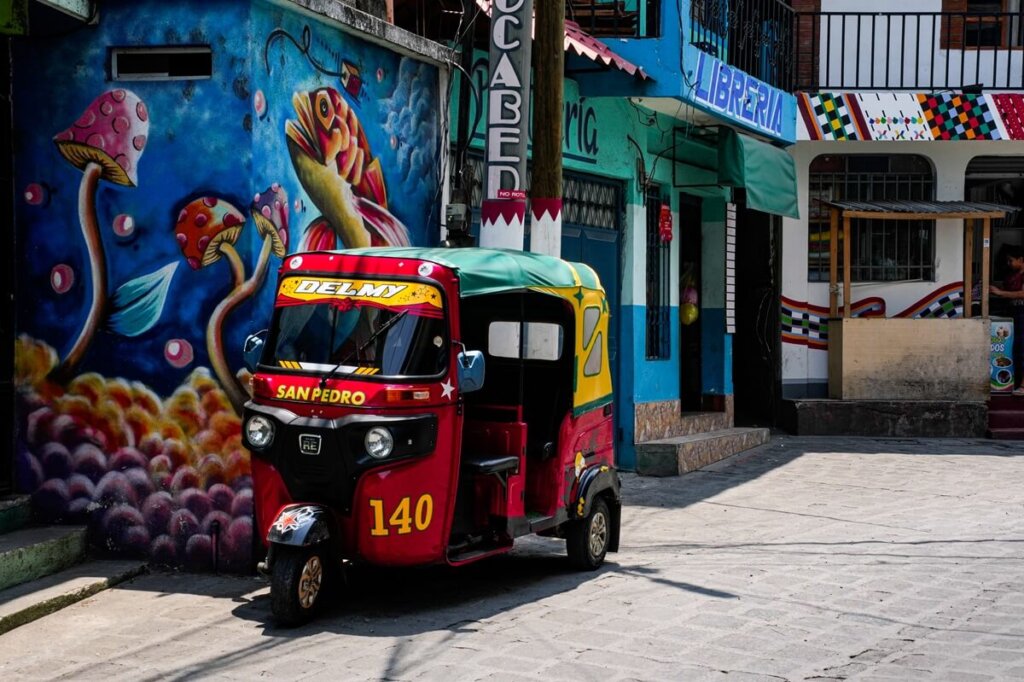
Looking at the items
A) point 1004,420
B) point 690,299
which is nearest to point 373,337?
point 690,299

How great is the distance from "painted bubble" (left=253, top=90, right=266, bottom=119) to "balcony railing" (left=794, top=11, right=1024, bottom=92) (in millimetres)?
11188

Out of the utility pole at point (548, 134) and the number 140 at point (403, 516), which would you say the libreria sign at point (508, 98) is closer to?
the utility pole at point (548, 134)

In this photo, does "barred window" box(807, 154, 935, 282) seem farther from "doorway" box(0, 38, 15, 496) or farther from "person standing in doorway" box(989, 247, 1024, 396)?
"doorway" box(0, 38, 15, 496)

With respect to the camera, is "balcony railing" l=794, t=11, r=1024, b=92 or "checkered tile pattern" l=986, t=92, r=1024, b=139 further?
"balcony railing" l=794, t=11, r=1024, b=92

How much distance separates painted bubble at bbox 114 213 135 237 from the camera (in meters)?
8.91

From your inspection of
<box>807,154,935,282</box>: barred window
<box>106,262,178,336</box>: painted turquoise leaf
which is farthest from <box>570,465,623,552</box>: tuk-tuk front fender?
<box>807,154,935,282</box>: barred window

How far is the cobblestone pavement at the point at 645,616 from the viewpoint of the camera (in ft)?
21.8

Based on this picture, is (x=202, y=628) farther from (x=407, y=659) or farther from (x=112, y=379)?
(x=112, y=379)

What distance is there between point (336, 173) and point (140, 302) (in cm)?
176

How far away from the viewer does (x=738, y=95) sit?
49.5 ft

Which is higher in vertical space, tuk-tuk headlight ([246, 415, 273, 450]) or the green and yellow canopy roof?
the green and yellow canopy roof

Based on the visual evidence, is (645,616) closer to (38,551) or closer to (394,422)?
(394,422)

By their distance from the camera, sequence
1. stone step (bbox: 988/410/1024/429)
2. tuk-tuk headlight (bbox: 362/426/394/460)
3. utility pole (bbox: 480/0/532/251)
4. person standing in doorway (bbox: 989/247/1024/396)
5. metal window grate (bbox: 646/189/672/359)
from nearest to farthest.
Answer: tuk-tuk headlight (bbox: 362/426/394/460) → utility pole (bbox: 480/0/532/251) → metal window grate (bbox: 646/189/672/359) → stone step (bbox: 988/410/1024/429) → person standing in doorway (bbox: 989/247/1024/396)

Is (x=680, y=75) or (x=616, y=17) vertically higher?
(x=616, y=17)
